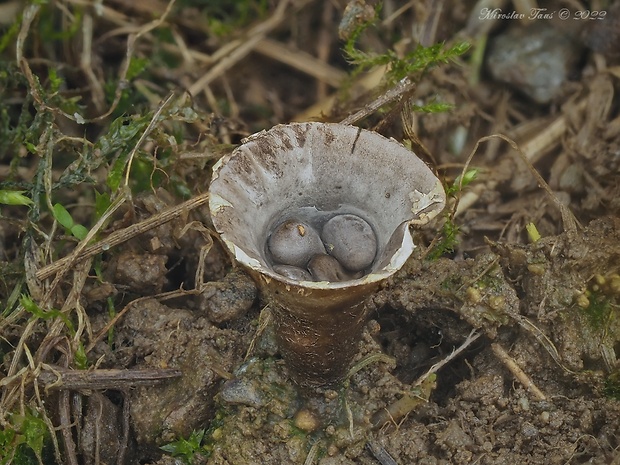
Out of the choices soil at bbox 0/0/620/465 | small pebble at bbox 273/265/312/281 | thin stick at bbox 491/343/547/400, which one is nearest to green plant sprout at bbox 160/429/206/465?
soil at bbox 0/0/620/465

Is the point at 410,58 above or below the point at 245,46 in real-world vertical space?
above

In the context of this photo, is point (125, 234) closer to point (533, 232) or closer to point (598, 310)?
point (533, 232)

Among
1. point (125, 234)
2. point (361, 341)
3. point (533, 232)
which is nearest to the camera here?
point (361, 341)

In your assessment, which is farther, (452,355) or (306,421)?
(452,355)

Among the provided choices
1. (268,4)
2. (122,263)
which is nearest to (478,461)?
(122,263)

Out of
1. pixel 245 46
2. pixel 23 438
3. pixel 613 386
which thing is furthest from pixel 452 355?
pixel 245 46

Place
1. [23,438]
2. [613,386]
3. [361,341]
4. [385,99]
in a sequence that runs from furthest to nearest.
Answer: [385,99] < [361,341] < [613,386] < [23,438]

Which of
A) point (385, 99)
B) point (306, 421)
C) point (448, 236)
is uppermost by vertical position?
point (385, 99)

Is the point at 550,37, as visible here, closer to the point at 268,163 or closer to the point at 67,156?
the point at 268,163
